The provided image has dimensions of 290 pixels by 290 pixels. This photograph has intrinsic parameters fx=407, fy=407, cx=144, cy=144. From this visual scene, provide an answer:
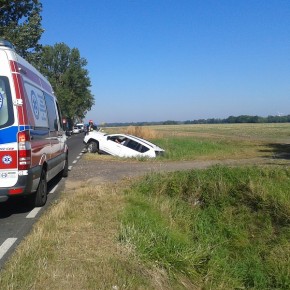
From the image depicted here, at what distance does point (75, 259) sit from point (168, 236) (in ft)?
4.92

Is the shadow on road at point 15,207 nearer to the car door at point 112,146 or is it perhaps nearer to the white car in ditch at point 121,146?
the white car in ditch at point 121,146

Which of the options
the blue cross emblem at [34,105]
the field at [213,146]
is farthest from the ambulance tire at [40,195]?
the field at [213,146]

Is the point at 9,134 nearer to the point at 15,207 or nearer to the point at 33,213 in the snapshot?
the point at 33,213

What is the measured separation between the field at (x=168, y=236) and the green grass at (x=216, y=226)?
2cm

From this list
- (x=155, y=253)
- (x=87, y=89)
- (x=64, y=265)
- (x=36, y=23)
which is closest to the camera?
(x=64, y=265)

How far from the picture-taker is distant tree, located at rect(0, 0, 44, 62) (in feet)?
101

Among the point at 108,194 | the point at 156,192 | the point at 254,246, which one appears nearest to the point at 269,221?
the point at 254,246

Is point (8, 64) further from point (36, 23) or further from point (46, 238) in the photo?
point (36, 23)

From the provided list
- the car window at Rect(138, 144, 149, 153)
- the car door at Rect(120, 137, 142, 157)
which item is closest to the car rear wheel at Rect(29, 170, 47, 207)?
the car door at Rect(120, 137, 142, 157)

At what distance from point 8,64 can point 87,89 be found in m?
77.9

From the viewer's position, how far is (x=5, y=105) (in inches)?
259

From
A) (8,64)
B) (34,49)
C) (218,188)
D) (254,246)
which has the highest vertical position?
(34,49)

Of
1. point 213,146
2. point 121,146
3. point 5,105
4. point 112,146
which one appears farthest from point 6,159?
point 213,146

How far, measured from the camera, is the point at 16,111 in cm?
658
